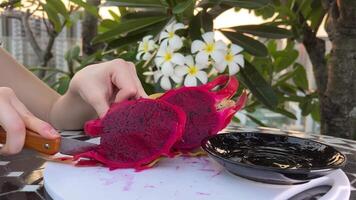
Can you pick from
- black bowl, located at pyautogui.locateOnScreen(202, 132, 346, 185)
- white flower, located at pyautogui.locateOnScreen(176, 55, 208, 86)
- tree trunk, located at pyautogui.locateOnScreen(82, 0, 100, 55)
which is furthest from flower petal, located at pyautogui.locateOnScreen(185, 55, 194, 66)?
tree trunk, located at pyautogui.locateOnScreen(82, 0, 100, 55)

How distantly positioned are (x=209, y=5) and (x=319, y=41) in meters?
0.47

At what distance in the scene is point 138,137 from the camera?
489 mm

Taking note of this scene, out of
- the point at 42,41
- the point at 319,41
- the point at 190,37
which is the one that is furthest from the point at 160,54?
the point at 42,41

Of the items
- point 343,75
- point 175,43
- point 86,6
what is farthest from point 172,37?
point 343,75

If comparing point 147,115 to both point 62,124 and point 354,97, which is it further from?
point 354,97

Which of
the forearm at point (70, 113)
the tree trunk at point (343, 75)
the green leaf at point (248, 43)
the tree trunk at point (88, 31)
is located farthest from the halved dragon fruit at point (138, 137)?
the tree trunk at point (88, 31)

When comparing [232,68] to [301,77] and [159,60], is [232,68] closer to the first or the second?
[159,60]

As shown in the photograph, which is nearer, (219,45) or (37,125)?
(37,125)

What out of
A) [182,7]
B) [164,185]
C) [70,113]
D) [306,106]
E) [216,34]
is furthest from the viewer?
[306,106]

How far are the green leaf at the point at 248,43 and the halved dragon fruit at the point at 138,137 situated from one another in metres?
0.57

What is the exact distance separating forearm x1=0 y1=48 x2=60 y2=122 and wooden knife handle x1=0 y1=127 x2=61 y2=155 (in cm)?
33

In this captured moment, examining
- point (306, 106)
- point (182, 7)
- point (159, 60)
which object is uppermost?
point (182, 7)

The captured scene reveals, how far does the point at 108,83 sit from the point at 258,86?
537mm

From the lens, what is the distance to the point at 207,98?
1.90ft
